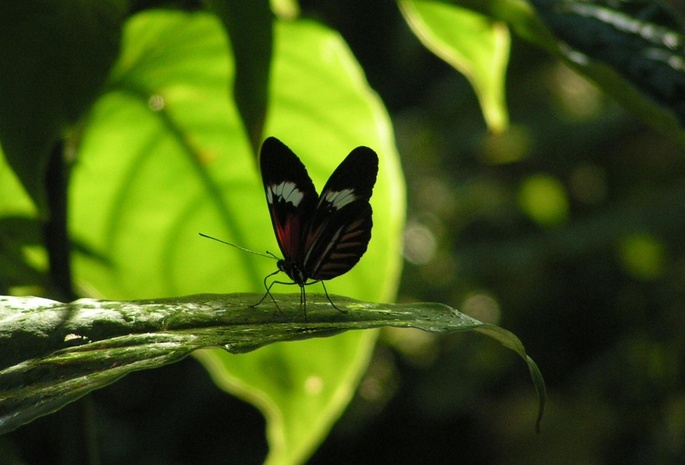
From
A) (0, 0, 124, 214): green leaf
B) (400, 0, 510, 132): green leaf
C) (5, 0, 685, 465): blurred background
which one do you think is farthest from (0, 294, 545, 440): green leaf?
(5, 0, 685, 465): blurred background

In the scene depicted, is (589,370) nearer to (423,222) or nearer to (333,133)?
(423,222)

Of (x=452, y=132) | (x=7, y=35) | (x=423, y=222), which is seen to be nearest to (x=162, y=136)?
(x=7, y=35)

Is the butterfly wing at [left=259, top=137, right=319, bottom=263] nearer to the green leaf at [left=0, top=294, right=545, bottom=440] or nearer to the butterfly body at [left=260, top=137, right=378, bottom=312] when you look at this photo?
the butterfly body at [left=260, top=137, right=378, bottom=312]

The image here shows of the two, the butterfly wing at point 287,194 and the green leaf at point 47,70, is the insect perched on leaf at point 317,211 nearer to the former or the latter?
the butterfly wing at point 287,194

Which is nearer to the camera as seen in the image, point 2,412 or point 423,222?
point 2,412

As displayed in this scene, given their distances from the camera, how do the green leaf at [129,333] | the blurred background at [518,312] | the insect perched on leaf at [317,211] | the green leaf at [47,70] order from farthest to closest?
the blurred background at [518,312]
the insect perched on leaf at [317,211]
the green leaf at [47,70]
the green leaf at [129,333]

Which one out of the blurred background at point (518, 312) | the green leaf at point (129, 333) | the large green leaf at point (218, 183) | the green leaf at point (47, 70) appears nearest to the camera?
the green leaf at point (129, 333)

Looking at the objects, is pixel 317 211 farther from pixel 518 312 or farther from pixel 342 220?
pixel 518 312

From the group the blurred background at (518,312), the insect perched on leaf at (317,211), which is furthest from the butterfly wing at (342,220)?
Answer: the blurred background at (518,312)
